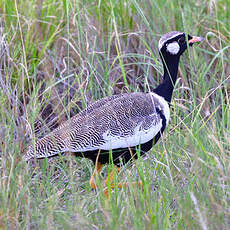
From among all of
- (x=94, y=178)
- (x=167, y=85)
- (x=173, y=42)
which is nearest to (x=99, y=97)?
(x=167, y=85)

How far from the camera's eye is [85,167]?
11.3ft

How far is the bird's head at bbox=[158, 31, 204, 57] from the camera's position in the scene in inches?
137

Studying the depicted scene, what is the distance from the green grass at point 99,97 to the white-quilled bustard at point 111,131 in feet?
0.29

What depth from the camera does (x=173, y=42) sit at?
349 centimetres

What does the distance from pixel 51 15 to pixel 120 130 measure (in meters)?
1.58

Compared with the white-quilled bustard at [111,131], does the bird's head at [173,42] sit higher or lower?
higher

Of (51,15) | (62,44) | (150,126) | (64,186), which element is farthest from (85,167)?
(51,15)

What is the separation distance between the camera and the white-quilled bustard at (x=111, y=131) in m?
3.05

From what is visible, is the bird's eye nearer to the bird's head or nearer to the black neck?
the bird's head

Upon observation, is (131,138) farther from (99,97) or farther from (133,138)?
(99,97)

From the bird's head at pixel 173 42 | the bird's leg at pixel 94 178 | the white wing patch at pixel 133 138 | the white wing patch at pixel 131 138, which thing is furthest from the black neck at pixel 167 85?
the bird's leg at pixel 94 178

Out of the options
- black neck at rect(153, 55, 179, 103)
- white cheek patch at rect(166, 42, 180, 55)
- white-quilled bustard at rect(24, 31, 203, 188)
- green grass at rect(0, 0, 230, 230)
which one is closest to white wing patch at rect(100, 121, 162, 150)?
white-quilled bustard at rect(24, 31, 203, 188)

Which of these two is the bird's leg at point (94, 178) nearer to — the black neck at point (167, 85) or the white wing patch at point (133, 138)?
the white wing patch at point (133, 138)

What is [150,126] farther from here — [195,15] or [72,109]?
[195,15]
